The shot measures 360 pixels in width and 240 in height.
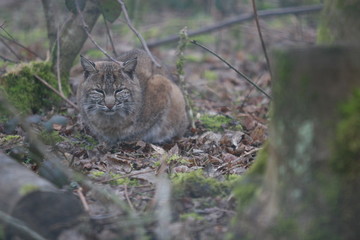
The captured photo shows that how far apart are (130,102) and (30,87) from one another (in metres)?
1.47

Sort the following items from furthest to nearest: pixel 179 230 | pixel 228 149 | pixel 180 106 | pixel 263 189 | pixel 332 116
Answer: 1. pixel 180 106
2. pixel 228 149
3. pixel 179 230
4. pixel 263 189
5. pixel 332 116

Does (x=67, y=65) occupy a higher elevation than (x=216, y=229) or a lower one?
higher

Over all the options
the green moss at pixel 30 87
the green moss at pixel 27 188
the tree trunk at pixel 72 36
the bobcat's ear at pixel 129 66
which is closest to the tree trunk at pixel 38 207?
the green moss at pixel 27 188

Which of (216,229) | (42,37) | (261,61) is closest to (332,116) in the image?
(216,229)

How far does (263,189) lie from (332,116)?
0.69 metres

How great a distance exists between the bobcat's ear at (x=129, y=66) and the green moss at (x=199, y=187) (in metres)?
2.79

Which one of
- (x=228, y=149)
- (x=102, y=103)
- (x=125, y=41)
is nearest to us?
(x=228, y=149)

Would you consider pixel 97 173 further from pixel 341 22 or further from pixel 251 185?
pixel 341 22

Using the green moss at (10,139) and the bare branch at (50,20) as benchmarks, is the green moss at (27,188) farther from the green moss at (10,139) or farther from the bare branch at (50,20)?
the bare branch at (50,20)

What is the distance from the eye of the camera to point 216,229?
3.79 metres

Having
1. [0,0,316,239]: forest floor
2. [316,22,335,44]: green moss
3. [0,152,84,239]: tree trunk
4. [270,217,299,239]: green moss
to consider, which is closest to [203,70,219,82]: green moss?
[0,0,316,239]: forest floor

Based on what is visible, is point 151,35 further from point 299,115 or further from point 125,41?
point 299,115

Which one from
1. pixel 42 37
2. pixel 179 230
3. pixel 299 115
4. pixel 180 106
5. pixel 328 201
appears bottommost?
pixel 179 230

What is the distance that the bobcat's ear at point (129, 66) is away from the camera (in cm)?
682
